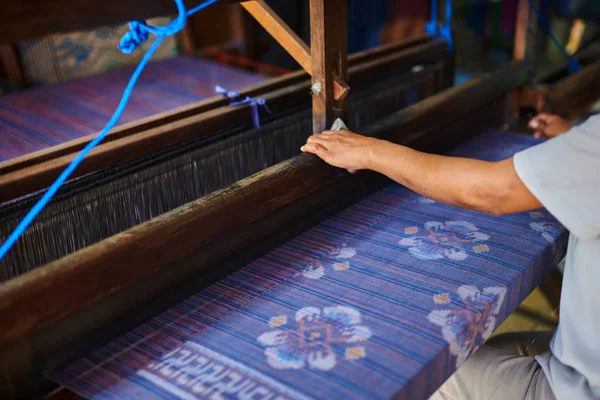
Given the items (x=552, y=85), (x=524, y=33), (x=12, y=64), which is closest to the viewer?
(x=552, y=85)

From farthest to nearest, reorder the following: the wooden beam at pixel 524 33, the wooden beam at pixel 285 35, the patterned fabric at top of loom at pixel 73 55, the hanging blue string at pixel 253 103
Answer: the patterned fabric at top of loom at pixel 73 55 → the wooden beam at pixel 524 33 → the hanging blue string at pixel 253 103 → the wooden beam at pixel 285 35

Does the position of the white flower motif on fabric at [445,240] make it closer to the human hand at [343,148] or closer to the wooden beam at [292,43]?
the human hand at [343,148]

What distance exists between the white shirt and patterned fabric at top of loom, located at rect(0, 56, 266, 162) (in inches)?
70.1

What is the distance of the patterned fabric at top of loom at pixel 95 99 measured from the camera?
7.55ft

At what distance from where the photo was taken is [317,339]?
1164 millimetres

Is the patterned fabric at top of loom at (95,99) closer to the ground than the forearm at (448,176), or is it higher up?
closer to the ground

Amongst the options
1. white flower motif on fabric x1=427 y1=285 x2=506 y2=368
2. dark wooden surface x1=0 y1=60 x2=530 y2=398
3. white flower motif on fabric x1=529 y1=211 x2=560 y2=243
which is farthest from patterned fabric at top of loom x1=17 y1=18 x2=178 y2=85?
white flower motif on fabric x1=427 y1=285 x2=506 y2=368

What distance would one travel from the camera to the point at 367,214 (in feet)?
5.51

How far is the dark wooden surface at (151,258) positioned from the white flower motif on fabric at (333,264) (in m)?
0.14

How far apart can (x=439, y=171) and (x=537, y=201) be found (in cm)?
23

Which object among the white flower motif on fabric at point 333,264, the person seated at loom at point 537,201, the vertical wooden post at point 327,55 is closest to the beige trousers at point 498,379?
the person seated at loom at point 537,201

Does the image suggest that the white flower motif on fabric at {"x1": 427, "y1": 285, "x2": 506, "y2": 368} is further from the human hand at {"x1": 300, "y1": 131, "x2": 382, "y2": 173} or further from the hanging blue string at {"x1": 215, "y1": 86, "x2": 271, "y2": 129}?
the hanging blue string at {"x1": 215, "y1": 86, "x2": 271, "y2": 129}

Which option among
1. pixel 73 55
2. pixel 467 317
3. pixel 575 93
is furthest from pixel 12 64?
pixel 575 93

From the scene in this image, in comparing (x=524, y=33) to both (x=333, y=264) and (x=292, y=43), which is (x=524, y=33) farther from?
(x=333, y=264)
